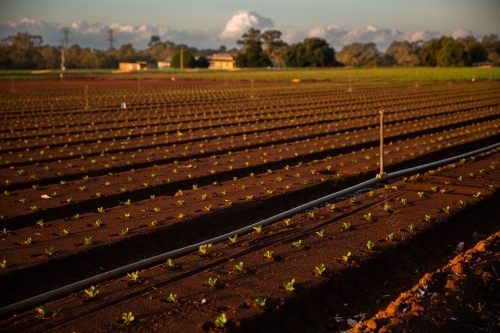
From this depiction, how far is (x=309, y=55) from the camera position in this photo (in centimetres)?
10144

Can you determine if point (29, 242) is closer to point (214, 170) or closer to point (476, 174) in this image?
point (214, 170)

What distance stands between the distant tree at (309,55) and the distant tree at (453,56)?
18.9 metres

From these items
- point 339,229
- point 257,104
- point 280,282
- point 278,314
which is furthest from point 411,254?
point 257,104

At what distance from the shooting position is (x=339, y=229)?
26.5 ft

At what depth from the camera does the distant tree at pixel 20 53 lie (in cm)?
9738

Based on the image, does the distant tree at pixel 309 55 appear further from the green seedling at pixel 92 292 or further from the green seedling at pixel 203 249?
the green seedling at pixel 92 292

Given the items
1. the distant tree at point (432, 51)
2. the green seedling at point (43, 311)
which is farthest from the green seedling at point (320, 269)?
A: the distant tree at point (432, 51)

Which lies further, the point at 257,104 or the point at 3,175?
the point at 257,104

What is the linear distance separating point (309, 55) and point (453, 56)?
23.8 m

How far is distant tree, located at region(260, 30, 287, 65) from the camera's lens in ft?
410

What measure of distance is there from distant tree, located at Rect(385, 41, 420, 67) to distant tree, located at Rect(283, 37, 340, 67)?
3236cm

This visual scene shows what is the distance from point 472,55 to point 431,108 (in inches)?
3268

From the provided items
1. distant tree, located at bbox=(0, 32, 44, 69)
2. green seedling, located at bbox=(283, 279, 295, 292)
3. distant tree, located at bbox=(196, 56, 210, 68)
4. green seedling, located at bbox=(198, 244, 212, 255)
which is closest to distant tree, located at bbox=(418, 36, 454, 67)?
distant tree, located at bbox=(196, 56, 210, 68)

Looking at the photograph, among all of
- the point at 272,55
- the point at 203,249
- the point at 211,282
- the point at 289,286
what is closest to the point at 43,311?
the point at 211,282
